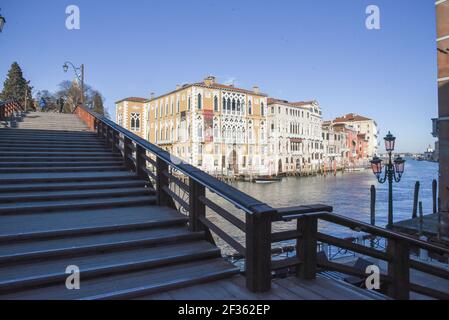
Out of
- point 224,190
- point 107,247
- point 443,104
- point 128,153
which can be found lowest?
point 107,247

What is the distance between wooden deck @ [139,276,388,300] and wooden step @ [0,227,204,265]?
1007 millimetres

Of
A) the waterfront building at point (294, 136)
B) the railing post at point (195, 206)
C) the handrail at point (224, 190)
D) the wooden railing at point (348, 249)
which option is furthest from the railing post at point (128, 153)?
the waterfront building at point (294, 136)

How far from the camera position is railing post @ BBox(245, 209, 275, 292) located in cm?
332

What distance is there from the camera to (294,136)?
2675 inches

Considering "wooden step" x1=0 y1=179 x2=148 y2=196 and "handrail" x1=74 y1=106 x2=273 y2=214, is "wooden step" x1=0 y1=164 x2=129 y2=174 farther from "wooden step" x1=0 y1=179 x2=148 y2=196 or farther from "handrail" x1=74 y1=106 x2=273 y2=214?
"handrail" x1=74 y1=106 x2=273 y2=214

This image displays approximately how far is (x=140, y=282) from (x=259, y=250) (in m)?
1.33

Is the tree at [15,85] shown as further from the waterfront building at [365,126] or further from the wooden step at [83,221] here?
the waterfront building at [365,126]

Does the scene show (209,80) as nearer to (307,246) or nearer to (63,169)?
(63,169)

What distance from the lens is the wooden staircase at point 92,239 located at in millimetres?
3361

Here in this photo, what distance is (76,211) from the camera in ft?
17.3

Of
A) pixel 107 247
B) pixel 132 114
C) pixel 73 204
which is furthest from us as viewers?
pixel 132 114

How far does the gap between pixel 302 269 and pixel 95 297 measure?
2.24 metres

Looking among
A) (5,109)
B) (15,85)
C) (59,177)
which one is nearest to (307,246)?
(59,177)

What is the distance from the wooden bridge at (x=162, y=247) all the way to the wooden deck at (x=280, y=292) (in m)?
0.01
